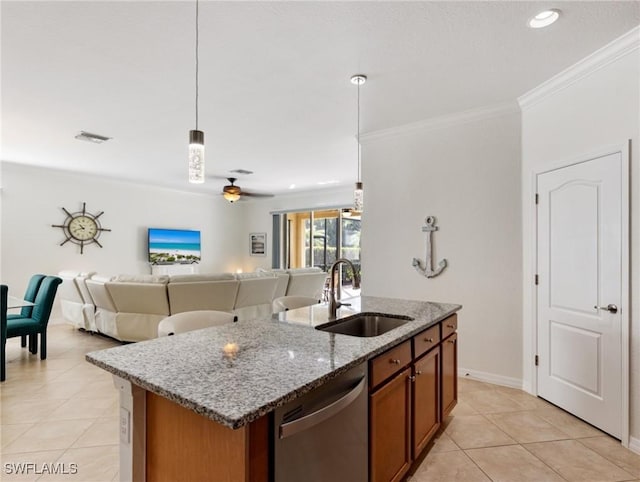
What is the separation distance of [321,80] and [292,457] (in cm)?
265

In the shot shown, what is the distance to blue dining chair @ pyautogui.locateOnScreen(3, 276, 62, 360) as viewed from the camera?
391 cm

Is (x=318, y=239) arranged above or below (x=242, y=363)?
above

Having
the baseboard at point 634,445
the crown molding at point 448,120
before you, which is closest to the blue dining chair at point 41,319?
the crown molding at point 448,120

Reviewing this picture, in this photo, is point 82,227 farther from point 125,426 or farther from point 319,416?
point 319,416

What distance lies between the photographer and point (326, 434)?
1290 millimetres

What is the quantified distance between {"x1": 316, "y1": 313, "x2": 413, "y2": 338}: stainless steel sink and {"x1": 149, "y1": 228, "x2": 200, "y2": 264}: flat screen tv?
6.20 meters

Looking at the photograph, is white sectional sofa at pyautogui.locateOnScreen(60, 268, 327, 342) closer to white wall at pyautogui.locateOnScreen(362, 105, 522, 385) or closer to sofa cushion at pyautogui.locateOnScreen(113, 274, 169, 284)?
sofa cushion at pyautogui.locateOnScreen(113, 274, 169, 284)

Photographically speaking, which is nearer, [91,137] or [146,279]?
[91,137]

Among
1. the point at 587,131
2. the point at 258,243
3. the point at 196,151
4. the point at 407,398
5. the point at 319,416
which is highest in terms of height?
the point at 587,131

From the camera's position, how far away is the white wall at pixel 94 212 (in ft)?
18.5

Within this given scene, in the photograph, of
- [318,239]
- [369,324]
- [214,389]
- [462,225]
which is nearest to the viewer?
[214,389]

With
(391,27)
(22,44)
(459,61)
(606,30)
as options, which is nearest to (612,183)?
(606,30)

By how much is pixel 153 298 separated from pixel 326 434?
375 cm

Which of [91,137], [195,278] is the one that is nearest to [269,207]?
[195,278]
